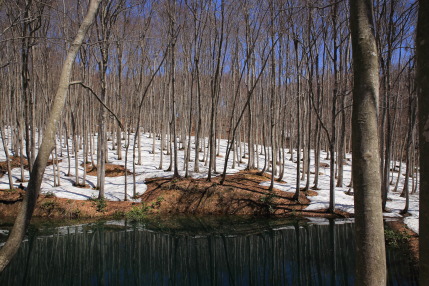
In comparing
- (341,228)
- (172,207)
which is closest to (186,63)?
(172,207)

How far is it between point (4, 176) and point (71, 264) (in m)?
12.3

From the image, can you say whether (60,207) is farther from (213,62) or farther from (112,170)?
(213,62)

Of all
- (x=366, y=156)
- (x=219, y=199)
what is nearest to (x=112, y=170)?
(x=219, y=199)

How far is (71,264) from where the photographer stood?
24.2 feet

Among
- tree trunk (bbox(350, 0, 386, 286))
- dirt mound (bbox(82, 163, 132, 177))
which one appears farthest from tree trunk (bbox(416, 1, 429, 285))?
dirt mound (bbox(82, 163, 132, 177))

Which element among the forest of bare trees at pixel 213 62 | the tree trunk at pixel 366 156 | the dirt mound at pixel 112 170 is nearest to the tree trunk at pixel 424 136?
the tree trunk at pixel 366 156

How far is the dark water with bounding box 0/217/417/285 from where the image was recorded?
6402mm

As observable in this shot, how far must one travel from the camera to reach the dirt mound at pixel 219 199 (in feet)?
44.9

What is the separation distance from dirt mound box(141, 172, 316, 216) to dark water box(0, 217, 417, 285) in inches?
84.0

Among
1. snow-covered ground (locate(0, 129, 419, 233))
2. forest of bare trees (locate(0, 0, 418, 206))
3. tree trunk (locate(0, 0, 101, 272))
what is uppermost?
forest of bare trees (locate(0, 0, 418, 206))

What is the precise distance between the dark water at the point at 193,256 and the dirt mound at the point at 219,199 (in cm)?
213

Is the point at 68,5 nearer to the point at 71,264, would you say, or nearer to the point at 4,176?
the point at 4,176

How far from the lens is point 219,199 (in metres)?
14.4

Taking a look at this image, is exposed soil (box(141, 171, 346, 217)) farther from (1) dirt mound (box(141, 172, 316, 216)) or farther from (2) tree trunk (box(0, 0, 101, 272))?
(2) tree trunk (box(0, 0, 101, 272))
